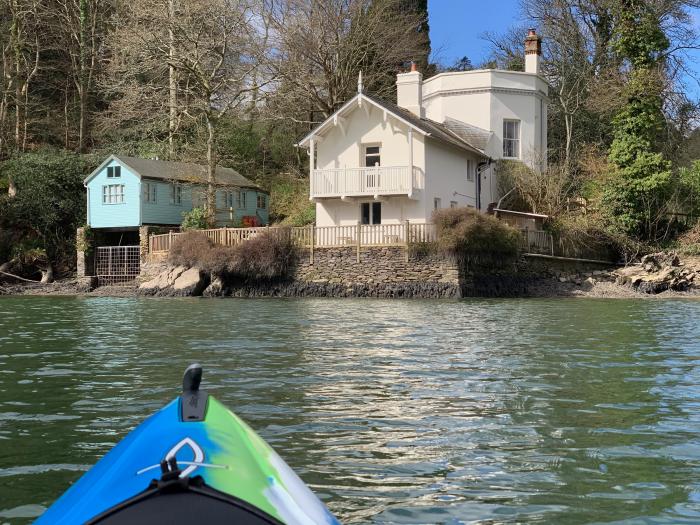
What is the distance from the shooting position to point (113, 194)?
129 ft

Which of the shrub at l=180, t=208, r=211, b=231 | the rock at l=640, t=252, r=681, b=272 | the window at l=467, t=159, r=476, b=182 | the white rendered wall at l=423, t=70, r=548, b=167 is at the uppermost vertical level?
the white rendered wall at l=423, t=70, r=548, b=167

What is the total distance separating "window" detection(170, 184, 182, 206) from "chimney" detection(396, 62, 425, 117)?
12.9m

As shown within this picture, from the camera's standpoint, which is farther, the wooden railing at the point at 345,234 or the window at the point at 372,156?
the window at the point at 372,156

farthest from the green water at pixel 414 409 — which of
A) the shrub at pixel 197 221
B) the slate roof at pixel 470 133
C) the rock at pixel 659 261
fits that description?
the slate roof at pixel 470 133

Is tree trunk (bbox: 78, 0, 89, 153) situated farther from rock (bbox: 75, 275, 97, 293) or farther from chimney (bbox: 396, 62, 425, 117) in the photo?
chimney (bbox: 396, 62, 425, 117)

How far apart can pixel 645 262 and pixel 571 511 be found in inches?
1149

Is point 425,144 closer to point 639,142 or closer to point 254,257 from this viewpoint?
point 254,257

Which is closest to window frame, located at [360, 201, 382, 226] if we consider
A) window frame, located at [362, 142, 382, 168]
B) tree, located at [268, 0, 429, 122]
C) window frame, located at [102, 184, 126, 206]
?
window frame, located at [362, 142, 382, 168]

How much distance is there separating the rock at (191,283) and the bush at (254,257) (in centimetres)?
43

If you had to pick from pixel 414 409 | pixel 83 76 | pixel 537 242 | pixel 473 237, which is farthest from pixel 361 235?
pixel 83 76

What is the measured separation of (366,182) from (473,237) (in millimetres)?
6324

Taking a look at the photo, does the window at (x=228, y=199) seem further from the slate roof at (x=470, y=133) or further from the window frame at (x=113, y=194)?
the slate roof at (x=470, y=133)

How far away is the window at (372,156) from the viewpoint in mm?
34625

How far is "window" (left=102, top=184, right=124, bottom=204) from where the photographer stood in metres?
39.2
